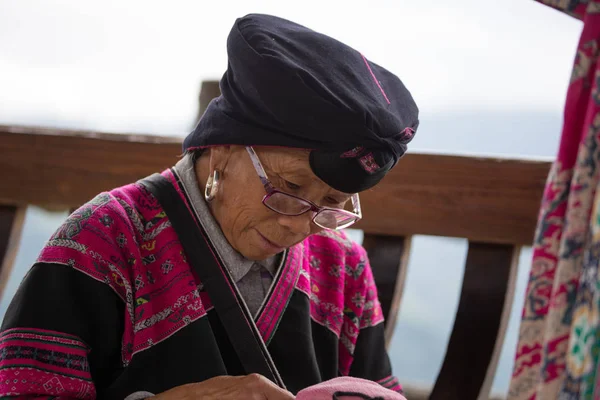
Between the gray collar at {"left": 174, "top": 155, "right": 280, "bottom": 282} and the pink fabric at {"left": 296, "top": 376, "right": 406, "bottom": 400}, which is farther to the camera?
the gray collar at {"left": 174, "top": 155, "right": 280, "bottom": 282}

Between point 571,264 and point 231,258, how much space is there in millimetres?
1064

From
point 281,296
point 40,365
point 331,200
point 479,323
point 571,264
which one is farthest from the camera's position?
point 479,323

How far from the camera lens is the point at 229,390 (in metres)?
1.55

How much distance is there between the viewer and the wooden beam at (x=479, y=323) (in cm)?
213

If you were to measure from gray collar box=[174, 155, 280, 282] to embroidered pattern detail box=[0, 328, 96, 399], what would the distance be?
0.39m

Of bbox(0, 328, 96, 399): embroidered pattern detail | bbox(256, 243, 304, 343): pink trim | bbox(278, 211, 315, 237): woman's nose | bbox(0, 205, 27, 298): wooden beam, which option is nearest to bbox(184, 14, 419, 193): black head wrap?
bbox(278, 211, 315, 237): woman's nose

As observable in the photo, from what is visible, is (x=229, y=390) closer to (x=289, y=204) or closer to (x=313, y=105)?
(x=289, y=204)

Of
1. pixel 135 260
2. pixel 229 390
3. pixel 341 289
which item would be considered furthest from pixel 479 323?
pixel 135 260

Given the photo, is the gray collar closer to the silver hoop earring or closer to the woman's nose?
the silver hoop earring

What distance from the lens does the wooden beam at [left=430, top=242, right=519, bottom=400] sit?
213 centimetres

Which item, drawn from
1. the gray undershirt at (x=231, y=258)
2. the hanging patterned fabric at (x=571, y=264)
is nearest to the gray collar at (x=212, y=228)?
the gray undershirt at (x=231, y=258)

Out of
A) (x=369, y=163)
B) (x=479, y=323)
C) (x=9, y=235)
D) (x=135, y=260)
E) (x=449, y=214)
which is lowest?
(x=9, y=235)

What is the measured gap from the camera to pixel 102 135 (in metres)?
2.38

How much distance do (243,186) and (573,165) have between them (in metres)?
0.93
